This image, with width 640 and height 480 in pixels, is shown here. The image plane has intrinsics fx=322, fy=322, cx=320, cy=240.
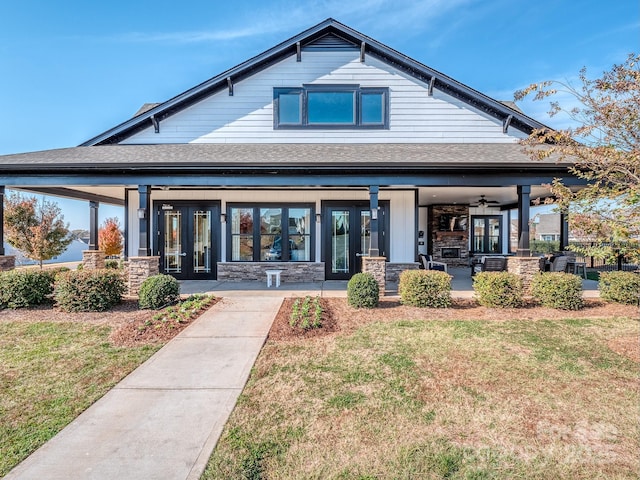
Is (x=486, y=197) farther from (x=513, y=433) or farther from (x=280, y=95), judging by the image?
(x=513, y=433)

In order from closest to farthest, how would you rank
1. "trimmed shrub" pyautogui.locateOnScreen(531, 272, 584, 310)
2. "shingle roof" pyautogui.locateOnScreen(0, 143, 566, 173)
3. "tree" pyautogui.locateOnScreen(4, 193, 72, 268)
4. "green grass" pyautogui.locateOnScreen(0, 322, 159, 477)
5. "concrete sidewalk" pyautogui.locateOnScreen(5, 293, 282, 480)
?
"concrete sidewalk" pyautogui.locateOnScreen(5, 293, 282, 480) < "green grass" pyautogui.locateOnScreen(0, 322, 159, 477) < "trimmed shrub" pyautogui.locateOnScreen(531, 272, 584, 310) < "shingle roof" pyautogui.locateOnScreen(0, 143, 566, 173) < "tree" pyautogui.locateOnScreen(4, 193, 72, 268)

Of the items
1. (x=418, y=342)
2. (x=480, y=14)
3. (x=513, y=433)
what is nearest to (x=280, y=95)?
(x=480, y=14)

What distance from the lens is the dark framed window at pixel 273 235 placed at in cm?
1106

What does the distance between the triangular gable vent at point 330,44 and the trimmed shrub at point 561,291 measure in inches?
357

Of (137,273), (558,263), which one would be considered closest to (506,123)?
(558,263)

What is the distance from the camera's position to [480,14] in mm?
12078

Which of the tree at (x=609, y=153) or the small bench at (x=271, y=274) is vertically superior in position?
the tree at (x=609, y=153)

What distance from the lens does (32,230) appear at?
529 inches

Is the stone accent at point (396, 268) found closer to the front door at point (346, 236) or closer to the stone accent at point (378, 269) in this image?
the front door at point (346, 236)

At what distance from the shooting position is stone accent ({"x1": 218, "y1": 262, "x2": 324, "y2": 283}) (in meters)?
10.9

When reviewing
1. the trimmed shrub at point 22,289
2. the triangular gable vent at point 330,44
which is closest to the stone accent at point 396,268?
the triangular gable vent at point 330,44

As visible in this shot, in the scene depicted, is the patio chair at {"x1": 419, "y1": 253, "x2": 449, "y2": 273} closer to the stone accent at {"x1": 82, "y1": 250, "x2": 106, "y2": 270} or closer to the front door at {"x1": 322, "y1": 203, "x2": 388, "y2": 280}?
the front door at {"x1": 322, "y1": 203, "x2": 388, "y2": 280}

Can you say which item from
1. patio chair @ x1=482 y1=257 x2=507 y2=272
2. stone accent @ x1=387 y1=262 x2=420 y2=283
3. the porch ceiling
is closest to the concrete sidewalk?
stone accent @ x1=387 y1=262 x2=420 y2=283

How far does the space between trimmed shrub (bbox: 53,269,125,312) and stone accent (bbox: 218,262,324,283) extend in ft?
13.7
